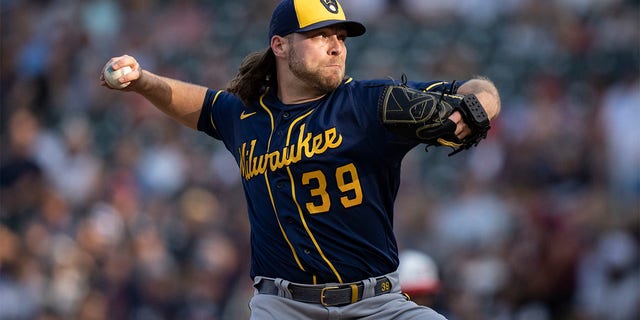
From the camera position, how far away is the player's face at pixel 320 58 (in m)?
5.48

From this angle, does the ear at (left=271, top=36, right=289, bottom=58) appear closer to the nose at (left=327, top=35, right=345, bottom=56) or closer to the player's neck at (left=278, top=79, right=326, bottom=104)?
the player's neck at (left=278, top=79, right=326, bottom=104)

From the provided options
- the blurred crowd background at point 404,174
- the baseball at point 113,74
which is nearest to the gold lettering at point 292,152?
the baseball at point 113,74

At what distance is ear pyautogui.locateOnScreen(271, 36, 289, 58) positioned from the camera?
5695 millimetres

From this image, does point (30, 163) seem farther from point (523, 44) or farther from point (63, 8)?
point (523, 44)

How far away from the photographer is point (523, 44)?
42.8ft

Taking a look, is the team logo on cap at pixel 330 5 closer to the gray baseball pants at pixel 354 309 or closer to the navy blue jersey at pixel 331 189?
the navy blue jersey at pixel 331 189

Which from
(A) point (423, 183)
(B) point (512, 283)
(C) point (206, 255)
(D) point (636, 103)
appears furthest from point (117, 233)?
(D) point (636, 103)

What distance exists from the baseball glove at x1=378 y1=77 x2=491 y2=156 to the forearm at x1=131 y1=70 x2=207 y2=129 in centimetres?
129

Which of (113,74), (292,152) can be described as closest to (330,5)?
(292,152)

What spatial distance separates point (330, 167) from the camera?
5305mm

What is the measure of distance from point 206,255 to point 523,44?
14.4 ft

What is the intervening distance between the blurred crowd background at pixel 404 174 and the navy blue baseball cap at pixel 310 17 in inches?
140

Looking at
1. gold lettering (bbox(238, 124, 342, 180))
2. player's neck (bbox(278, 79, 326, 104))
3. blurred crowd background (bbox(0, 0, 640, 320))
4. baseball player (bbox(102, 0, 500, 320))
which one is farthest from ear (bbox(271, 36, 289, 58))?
blurred crowd background (bbox(0, 0, 640, 320))

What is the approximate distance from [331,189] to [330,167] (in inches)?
4.0
